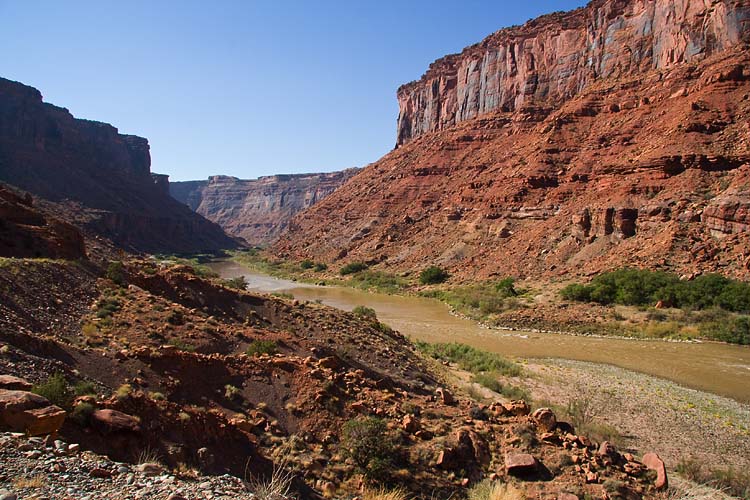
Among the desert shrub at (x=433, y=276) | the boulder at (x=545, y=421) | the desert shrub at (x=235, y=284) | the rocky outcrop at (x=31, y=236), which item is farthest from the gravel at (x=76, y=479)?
the desert shrub at (x=433, y=276)

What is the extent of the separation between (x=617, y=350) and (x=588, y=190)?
1117 inches

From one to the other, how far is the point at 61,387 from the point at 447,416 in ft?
24.8

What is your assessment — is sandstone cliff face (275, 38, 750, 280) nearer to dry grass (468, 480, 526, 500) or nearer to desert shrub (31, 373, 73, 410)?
dry grass (468, 480, 526, 500)

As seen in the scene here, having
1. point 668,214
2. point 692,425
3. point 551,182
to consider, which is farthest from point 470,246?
point 692,425

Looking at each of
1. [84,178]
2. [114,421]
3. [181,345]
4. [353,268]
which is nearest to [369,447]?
[114,421]

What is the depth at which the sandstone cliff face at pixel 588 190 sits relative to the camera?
3572cm

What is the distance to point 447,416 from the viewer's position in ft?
36.0

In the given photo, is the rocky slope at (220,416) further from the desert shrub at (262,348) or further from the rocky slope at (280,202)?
the rocky slope at (280,202)

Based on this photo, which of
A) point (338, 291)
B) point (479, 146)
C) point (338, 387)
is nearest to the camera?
point (338, 387)

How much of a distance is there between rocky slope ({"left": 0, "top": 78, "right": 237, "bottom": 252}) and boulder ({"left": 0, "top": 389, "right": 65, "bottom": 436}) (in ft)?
204

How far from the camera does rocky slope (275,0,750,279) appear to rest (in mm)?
37031

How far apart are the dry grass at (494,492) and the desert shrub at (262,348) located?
6.54 meters

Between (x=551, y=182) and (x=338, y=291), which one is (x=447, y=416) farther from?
(x=551, y=182)

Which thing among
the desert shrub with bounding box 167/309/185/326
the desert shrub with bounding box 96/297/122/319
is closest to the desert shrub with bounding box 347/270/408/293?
the desert shrub with bounding box 167/309/185/326
